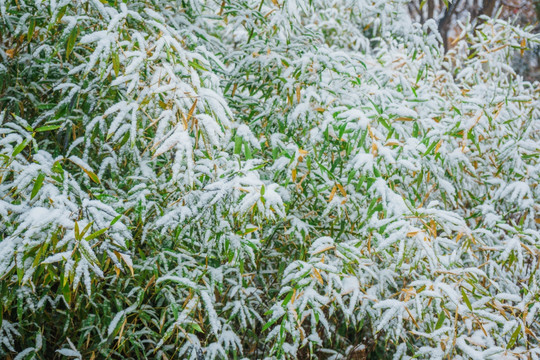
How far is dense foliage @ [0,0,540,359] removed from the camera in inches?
49.2

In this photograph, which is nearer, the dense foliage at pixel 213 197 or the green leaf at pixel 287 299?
the dense foliage at pixel 213 197

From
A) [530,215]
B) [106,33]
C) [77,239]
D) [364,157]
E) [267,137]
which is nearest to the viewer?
[77,239]

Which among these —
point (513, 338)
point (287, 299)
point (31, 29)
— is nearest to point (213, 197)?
point (287, 299)

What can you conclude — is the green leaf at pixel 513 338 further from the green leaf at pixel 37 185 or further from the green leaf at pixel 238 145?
the green leaf at pixel 37 185

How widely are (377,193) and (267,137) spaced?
572 millimetres

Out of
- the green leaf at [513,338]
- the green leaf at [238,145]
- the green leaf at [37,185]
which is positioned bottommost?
the green leaf at [513,338]

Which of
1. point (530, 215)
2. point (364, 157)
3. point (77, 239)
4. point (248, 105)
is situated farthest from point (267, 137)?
point (530, 215)

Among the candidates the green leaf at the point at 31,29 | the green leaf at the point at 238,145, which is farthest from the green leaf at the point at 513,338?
the green leaf at the point at 31,29

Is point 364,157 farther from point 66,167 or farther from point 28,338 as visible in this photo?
point 28,338

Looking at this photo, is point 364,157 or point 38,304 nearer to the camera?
point 38,304

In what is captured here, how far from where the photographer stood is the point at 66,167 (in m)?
1.71

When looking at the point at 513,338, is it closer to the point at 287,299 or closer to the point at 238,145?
the point at 287,299

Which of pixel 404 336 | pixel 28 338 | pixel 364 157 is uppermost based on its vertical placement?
pixel 364 157

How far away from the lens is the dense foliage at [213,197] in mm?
1250
